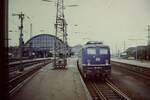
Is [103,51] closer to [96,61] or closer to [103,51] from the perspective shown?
[103,51]

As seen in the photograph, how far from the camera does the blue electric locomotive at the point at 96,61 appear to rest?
20516 millimetres

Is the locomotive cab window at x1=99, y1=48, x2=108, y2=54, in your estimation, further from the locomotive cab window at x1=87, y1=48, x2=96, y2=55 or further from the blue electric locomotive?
the locomotive cab window at x1=87, y1=48, x2=96, y2=55

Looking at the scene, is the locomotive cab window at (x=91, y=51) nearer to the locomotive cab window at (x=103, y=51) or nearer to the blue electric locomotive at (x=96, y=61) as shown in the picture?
the blue electric locomotive at (x=96, y=61)

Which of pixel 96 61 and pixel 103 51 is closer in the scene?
pixel 96 61

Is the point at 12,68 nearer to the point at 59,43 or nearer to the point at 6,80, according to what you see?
the point at 59,43

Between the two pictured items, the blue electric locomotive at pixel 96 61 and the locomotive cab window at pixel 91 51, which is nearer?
the blue electric locomotive at pixel 96 61

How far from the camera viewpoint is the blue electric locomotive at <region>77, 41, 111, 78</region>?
20.5 m

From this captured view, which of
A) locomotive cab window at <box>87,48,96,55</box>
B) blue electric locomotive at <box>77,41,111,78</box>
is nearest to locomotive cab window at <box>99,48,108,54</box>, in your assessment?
blue electric locomotive at <box>77,41,111,78</box>

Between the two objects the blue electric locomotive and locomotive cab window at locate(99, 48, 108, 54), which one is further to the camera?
locomotive cab window at locate(99, 48, 108, 54)

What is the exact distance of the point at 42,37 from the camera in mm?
86250

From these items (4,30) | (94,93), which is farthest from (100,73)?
(4,30)

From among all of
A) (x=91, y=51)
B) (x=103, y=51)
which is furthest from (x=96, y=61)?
(x=103, y=51)

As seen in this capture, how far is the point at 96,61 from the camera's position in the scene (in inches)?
821

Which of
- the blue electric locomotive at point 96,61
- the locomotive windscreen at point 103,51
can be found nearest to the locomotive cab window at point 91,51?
the blue electric locomotive at point 96,61
